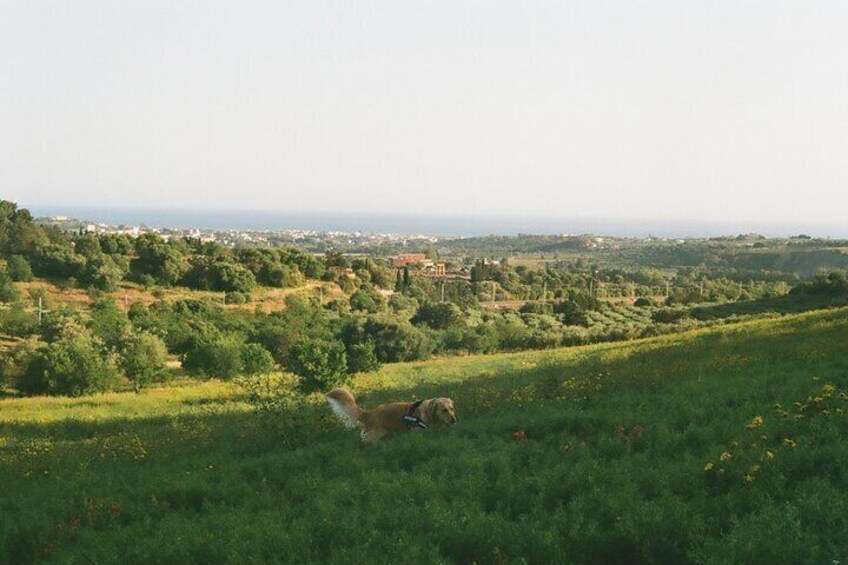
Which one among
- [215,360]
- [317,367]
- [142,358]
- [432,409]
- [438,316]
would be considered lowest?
[438,316]

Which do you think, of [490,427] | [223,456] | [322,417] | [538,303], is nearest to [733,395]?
[490,427]

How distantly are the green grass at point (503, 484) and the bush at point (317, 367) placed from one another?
17.0ft

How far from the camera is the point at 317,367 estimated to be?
1795cm

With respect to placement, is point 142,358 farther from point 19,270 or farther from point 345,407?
point 19,270

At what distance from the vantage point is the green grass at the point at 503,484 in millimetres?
5254

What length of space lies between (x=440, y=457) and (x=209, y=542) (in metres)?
2.89

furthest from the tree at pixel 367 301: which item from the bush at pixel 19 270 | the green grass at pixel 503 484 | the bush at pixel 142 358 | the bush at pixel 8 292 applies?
the green grass at pixel 503 484

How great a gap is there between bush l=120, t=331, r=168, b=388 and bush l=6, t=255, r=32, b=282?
30.4 meters

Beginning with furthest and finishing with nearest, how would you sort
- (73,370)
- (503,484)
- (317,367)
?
(73,370), (317,367), (503,484)

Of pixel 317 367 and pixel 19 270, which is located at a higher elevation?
pixel 317 367

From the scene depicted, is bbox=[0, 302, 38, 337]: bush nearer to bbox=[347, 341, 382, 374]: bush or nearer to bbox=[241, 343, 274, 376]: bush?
bbox=[241, 343, 274, 376]: bush

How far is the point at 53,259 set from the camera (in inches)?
2435

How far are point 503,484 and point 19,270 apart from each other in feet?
205

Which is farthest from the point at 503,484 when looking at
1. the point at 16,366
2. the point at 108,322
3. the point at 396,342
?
the point at 108,322
